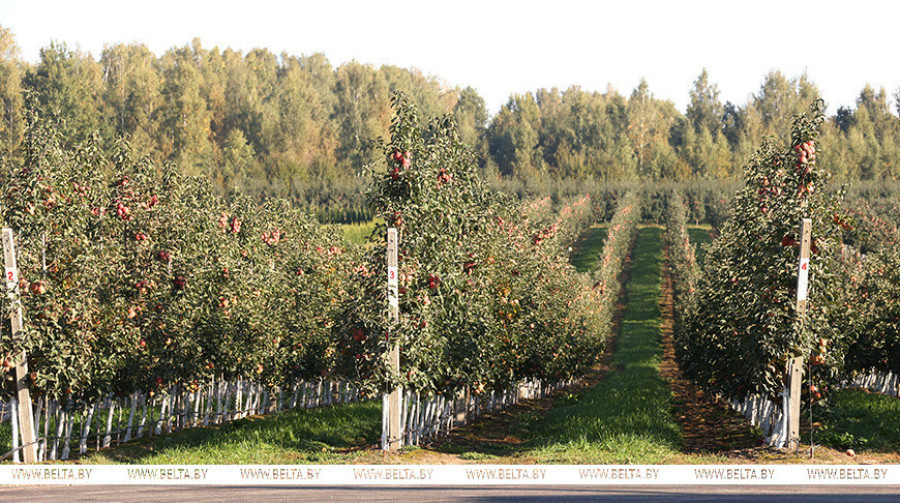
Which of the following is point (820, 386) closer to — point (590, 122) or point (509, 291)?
point (509, 291)

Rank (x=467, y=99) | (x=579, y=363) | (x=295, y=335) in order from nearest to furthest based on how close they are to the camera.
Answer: (x=295, y=335), (x=579, y=363), (x=467, y=99)

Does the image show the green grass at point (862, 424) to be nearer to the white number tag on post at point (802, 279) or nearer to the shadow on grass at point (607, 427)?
the shadow on grass at point (607, 427)

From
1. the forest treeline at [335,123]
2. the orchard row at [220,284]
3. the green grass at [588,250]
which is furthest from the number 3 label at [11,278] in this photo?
the forest treeline at [335,123]

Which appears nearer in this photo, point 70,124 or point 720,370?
point 720,370

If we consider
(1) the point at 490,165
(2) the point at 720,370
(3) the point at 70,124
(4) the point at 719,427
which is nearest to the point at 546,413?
(4) the point at 719,427

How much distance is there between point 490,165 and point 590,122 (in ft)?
102

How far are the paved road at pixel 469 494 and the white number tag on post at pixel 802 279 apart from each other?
4012 mm

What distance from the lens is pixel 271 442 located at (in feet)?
55.6

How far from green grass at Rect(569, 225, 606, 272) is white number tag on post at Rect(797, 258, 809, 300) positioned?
51150 mm

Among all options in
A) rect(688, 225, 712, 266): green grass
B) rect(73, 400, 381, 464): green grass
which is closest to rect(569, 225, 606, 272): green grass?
rect(688, 225, 712, 266): green grass

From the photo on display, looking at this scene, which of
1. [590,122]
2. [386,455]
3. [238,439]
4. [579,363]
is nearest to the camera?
[386,455]

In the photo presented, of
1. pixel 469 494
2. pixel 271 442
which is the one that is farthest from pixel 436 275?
pixel 469 494

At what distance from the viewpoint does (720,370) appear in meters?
20.6

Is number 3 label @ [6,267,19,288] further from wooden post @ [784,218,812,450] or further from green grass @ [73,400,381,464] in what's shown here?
wooden post @ [784,218,812,450]
